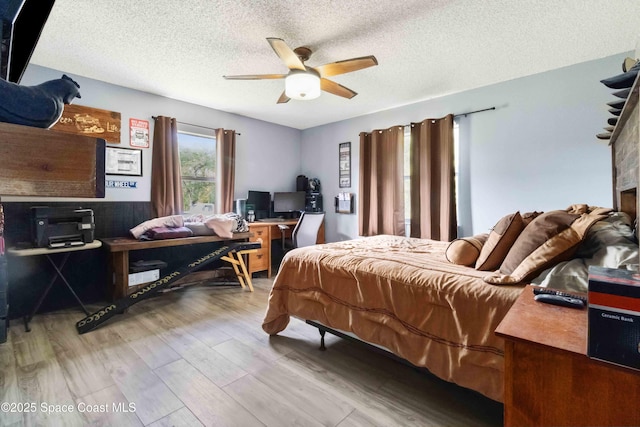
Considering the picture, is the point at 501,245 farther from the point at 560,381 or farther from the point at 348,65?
the point at 348,65

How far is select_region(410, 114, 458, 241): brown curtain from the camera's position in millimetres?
3514

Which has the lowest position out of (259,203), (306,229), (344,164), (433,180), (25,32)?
(306,229)

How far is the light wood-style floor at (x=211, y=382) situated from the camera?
1467 millimetres

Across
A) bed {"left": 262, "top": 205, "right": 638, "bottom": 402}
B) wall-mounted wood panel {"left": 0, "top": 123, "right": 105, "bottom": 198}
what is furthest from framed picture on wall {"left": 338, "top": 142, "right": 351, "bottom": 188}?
wall-mounted wood panel {"left": 0, "top": 123, "right": 105, "bottom": 198}

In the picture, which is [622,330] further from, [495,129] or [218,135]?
[218,135]

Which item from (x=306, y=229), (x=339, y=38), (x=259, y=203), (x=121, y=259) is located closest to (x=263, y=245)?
(x=306, y=229)

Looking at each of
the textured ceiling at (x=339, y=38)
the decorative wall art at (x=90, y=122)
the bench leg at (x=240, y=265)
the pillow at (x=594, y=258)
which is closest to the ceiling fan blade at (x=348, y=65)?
the textured ceiling at (x=339, y=38)

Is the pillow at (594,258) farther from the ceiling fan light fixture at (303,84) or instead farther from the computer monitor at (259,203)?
the computer monitor at (259,203)

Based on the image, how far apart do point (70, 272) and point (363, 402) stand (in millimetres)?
3231

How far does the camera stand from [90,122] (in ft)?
10.3

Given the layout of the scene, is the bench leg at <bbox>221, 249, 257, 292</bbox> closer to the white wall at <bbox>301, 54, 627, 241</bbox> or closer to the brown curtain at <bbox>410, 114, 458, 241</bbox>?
the brown curtain at <bbox>410, 114, 458, 241</bbox>

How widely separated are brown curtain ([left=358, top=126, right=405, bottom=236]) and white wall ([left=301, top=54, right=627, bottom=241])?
416mm

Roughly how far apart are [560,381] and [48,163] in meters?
1.20

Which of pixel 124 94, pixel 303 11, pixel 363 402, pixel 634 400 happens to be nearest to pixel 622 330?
pixel 634 400
